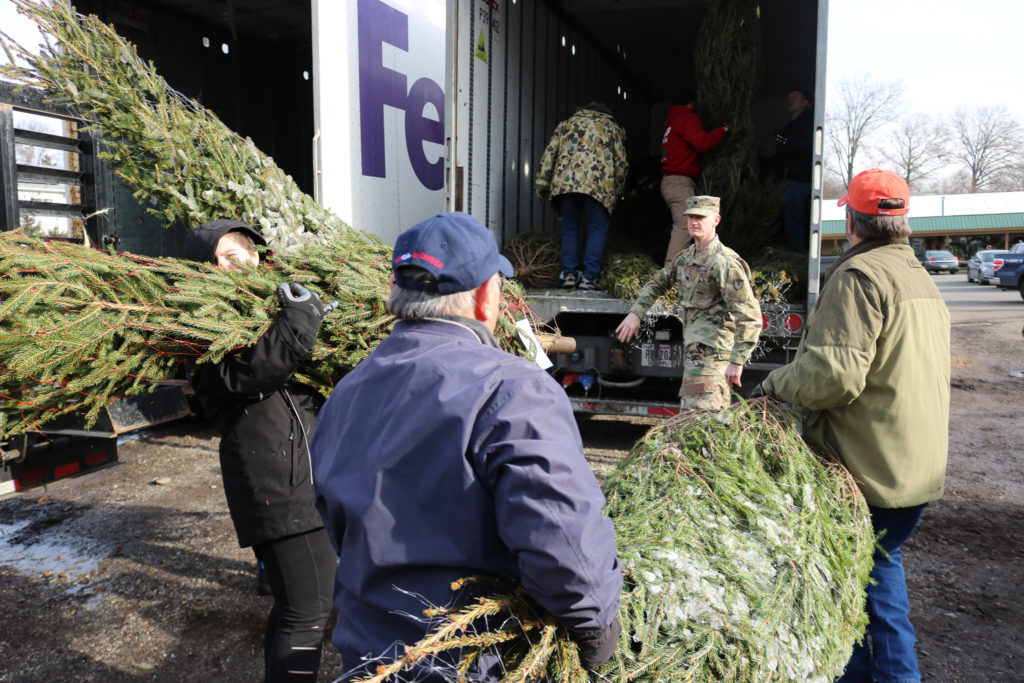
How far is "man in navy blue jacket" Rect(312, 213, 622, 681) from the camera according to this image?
1.24 metres

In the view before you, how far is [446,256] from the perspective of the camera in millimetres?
1418

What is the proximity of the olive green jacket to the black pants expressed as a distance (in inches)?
64.1

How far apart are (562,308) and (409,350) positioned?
4.17 m

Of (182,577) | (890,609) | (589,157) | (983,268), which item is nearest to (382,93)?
(589,157)

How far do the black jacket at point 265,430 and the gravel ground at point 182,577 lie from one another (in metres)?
0.96

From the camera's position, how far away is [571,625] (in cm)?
129

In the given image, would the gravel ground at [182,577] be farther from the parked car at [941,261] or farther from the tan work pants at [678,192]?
the parked car at [941,261]

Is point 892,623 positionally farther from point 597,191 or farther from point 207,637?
point 597,191

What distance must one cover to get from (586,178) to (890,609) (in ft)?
12.9

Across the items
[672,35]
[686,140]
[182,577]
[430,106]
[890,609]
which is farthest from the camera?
[672,35]

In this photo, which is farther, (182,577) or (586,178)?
(586,178)

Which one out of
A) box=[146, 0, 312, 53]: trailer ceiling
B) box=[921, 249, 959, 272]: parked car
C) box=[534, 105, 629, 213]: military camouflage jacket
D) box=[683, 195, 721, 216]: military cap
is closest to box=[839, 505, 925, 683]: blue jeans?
box=[683, 195, 721, 216]: military cap

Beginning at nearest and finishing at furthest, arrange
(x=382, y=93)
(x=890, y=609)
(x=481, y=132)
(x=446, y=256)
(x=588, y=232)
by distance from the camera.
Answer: (x=446, y=256)
(x=890, y=609)
(x=382, y=93)
(x=481, y=132)
(x=588, y=232)

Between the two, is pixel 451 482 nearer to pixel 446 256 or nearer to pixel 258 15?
pixel 446 256
